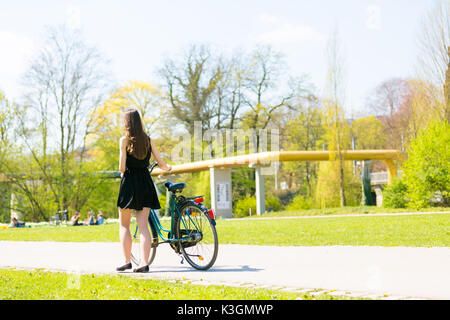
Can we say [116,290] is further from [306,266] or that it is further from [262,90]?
[262,90]

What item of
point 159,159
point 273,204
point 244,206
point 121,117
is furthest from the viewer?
point 121,117

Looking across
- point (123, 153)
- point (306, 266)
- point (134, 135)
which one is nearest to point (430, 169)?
point (306, 266)

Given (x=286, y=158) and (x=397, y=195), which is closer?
(x=397, y=195)

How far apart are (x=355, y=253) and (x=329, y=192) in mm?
26286

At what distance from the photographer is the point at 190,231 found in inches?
257

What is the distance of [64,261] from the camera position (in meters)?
7.79

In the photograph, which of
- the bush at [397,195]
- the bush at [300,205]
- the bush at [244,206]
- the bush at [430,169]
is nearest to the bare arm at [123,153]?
the bush at [430,169]

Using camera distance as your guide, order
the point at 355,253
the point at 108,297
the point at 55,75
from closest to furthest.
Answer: the point at 108,297, the point at 355,253, the point at 55,75

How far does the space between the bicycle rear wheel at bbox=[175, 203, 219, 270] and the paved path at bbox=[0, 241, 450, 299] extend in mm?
160

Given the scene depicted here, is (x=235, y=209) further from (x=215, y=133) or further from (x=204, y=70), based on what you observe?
(x=204, y=70)

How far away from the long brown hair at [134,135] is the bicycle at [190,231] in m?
0.54

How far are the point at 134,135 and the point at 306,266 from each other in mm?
2424
